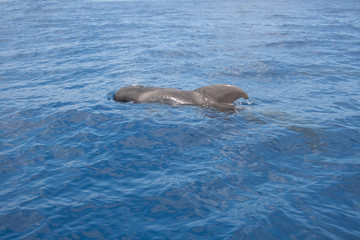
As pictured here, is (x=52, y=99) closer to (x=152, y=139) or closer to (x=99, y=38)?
(x=152, y=139)

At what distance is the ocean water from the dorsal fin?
563 mm

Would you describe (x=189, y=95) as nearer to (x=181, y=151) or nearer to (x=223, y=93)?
(x=223, y=93)

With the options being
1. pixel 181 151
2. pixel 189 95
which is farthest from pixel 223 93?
pixel 181 151

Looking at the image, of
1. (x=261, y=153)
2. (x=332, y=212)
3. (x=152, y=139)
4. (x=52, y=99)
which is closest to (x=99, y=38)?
(x=52, y=99)

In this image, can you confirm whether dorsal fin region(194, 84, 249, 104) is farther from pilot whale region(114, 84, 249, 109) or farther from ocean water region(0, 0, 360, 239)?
ocean water region(0, 0, 360, 239)

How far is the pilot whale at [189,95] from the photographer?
396 inches

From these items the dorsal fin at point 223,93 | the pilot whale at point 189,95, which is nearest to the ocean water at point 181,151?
the pilot whale at point 189,95

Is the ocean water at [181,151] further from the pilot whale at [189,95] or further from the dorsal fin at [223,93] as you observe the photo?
the dorsal fin at [223,93]

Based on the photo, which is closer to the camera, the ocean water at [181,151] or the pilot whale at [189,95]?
the ocean water at [181,151]

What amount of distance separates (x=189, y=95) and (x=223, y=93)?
1233mm

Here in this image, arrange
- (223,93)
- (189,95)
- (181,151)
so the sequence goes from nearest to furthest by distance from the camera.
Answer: (181,151) → (223,93) → (189,95)

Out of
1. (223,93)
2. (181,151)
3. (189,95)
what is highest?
(223,93)

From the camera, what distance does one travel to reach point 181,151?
25.8 feet

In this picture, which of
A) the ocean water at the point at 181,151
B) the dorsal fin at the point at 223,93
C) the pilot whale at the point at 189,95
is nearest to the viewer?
the ocean water at the point at 181,151
